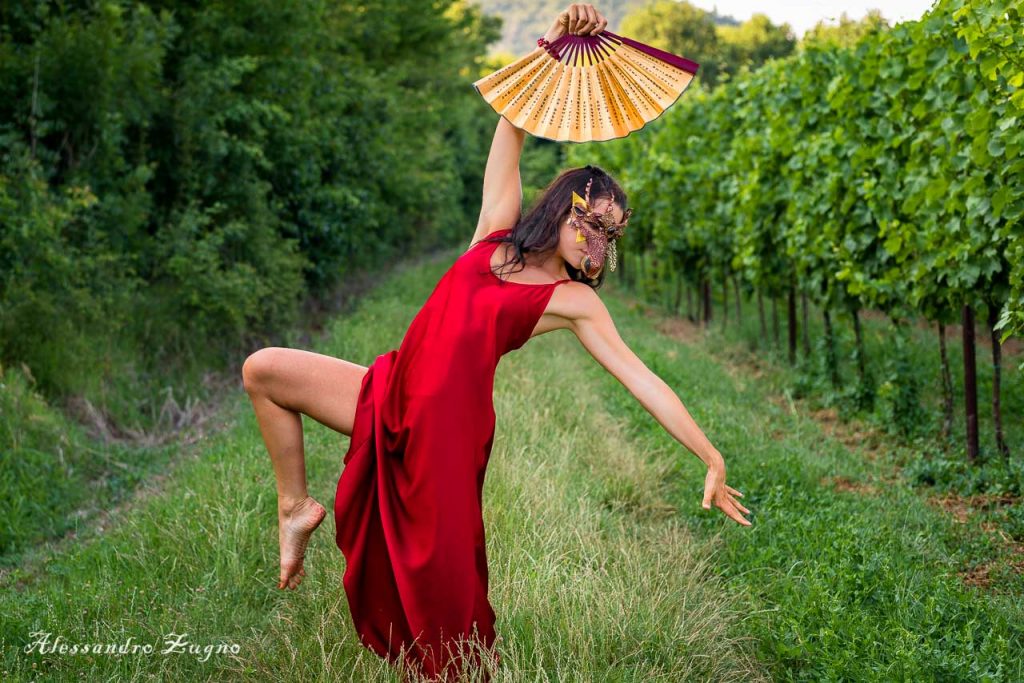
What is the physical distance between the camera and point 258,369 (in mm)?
3510

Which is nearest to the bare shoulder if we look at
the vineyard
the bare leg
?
the bare leg

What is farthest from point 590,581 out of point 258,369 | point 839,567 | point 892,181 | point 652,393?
point 892,181

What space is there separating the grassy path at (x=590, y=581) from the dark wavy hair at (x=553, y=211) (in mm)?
1346

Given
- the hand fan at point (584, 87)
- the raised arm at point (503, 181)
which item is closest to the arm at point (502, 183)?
the raised arm at point (503, 181)

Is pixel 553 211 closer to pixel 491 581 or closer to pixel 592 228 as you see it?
pixel 592 228

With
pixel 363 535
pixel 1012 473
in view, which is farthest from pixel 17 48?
pixel 1012 473

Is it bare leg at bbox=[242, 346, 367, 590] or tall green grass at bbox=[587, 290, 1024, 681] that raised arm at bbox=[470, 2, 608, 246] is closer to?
bare leg at bbox=[242, 346, 367, 590]

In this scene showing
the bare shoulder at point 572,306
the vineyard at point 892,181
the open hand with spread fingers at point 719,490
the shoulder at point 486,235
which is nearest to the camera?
the open hand with spread fingers at point 719,490

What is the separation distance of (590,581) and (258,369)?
5.22ft

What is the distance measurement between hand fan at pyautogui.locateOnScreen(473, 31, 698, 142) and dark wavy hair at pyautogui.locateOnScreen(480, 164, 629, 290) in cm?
14

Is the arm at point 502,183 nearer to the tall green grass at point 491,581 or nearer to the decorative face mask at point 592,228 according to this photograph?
the decorative face mask at point 592,228

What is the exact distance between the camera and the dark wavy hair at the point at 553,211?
3488 mm

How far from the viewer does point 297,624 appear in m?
3.98

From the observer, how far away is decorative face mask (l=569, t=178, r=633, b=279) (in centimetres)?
346
